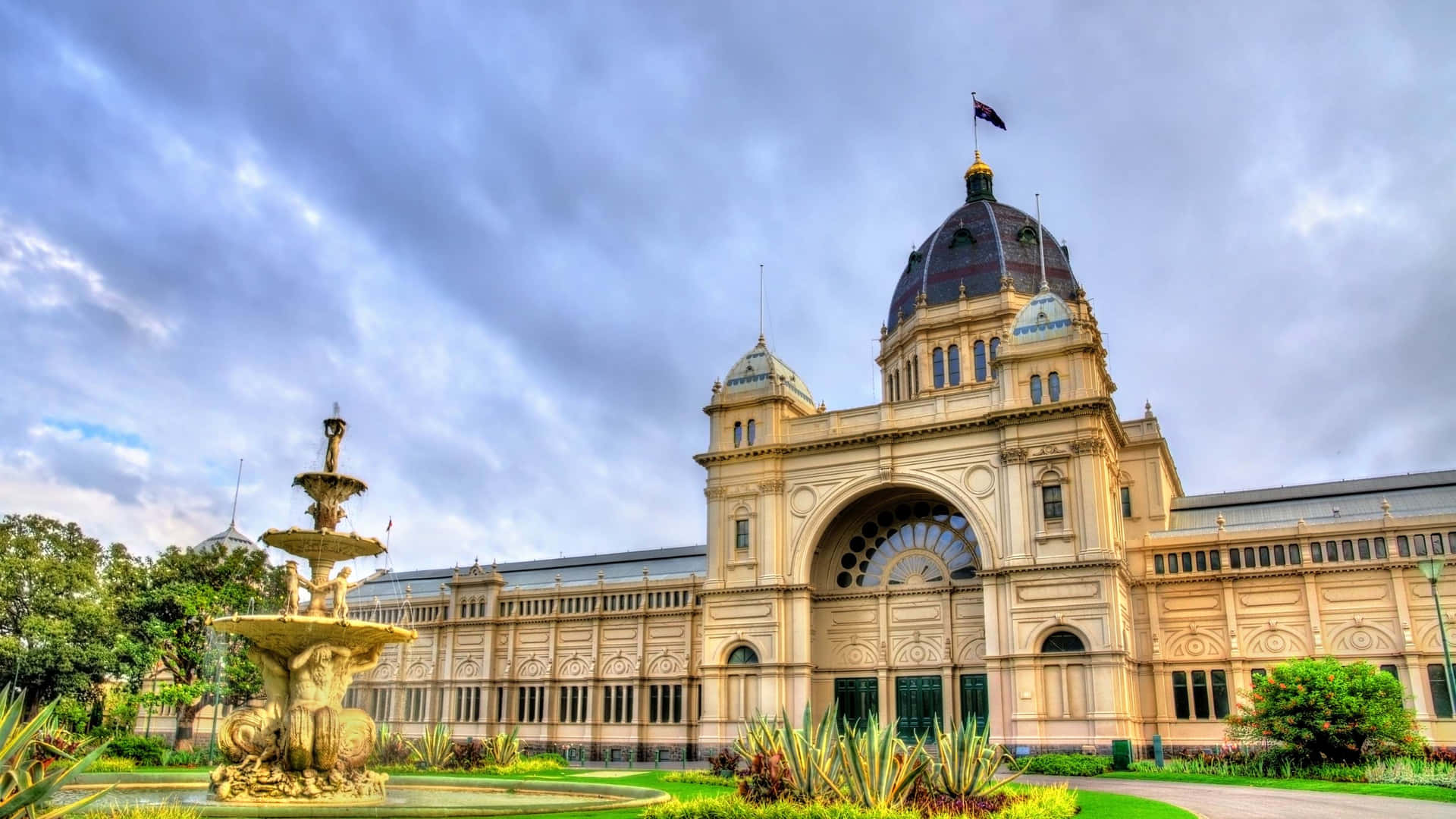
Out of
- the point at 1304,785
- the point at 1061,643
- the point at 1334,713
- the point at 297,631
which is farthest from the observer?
the point at 1061,643

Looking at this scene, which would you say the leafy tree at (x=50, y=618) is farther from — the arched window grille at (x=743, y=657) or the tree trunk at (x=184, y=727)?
the arched window grille at (x=743, y=657)

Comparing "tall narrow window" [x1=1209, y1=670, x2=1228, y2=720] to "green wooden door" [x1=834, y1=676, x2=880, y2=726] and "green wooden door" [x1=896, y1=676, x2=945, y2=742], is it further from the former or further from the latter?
"green wooden door" [x1=834, y1=676, x2=880, y2=726]

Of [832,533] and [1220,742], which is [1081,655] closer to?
[1220,742]

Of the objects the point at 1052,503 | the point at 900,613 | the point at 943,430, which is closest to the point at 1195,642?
the point at 1052,503

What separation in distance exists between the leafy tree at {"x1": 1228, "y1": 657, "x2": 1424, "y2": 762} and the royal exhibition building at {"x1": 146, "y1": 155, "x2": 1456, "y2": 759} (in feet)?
22.2

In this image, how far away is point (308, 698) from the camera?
2167cm

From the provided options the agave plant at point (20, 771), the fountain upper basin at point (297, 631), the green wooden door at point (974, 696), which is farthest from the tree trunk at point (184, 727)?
the agave plant at point (20, 771)

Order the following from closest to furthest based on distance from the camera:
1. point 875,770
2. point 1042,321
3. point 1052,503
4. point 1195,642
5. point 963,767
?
point 875,770
point 963,767
point 1052,503
point 1195,642
point 1042,321

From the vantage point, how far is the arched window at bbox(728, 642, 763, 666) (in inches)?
1780

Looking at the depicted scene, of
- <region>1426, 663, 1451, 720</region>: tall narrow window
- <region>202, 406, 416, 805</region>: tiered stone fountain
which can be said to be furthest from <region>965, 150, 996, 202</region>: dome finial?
<region>202, 406, 416, 805</region>: tiered stone fountain

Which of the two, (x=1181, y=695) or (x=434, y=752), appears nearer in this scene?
(x=434, y=752)

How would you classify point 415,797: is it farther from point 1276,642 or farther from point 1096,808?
point 1276,642

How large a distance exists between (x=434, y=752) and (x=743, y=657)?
1519 centimetres

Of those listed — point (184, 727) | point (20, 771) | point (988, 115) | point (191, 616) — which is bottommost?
point (184, 727)
